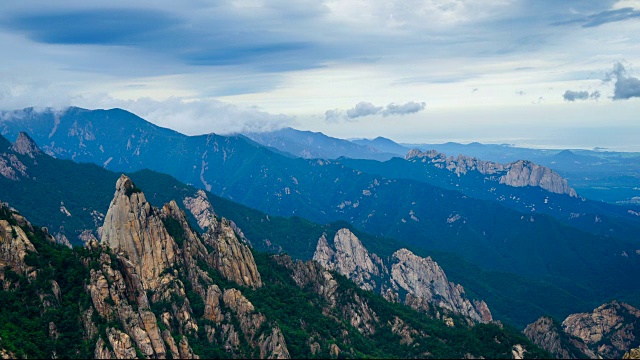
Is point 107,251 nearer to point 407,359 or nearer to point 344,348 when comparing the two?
point 344,348

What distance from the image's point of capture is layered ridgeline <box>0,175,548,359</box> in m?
116

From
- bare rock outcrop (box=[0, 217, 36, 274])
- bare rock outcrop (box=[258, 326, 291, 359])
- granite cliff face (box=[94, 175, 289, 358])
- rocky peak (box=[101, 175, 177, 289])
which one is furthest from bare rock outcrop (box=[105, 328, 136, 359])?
bare rock outcrop (box=[258, 326, 291, 359])

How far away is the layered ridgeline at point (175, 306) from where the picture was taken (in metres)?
116

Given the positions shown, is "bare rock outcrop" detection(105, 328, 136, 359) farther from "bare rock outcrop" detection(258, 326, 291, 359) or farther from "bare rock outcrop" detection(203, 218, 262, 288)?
"bare rock outcrop" detection(203, 218, 262, 288)

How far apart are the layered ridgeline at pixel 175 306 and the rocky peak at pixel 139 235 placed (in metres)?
0.27

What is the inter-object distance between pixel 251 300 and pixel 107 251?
41338mm

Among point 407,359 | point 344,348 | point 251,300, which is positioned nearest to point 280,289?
point 251,300

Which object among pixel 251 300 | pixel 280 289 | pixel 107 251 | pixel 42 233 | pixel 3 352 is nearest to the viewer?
pixel 3 352

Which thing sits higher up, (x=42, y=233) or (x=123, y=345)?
(x=42, y=233)

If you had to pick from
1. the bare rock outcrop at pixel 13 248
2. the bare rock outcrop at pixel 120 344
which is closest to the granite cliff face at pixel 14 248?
the bare rock outcrop at pixel 13 248

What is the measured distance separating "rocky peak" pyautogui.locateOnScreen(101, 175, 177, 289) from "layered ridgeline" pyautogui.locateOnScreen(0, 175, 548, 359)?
0.27 metres

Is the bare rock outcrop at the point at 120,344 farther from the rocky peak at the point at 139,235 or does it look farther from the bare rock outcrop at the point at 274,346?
the bare rock outcrop at the point at 274,346

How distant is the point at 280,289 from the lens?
174000 millimetres

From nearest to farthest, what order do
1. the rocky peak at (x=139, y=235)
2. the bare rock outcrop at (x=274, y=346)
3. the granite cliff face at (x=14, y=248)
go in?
1. the granite cliff face at (x=14, y=248)
2. the bare rock outcrop at (x=274, y=346)
3. the rocky peak at (x=139, y=235)
